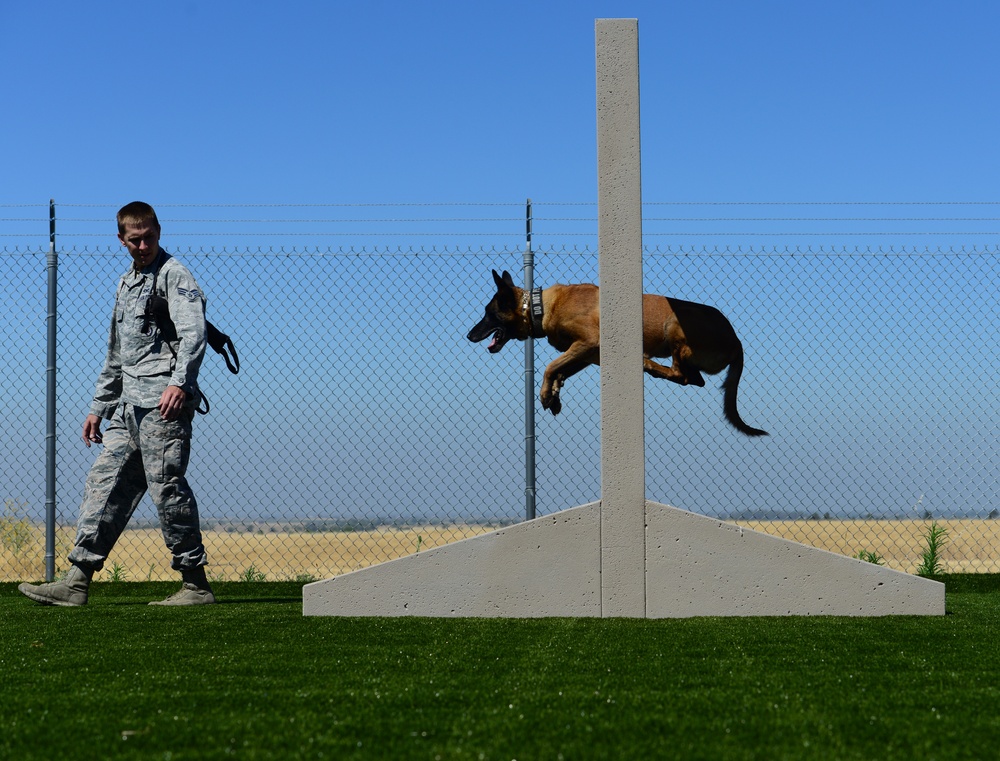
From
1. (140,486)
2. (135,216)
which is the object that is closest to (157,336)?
(135,216)

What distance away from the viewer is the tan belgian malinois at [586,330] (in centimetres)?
609

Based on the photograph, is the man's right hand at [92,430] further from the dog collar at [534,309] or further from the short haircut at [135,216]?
the dog collar at [534,309]

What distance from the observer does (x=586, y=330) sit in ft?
19.8

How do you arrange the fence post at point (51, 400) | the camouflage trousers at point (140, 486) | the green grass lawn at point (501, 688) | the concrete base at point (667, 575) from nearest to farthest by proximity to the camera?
1. the green grass lawn at point (501, 688)
2. the concrete base at point (667, 575)
3. the camouflage trousers at point (140, 486)
4. the fence post at point (51, 400)

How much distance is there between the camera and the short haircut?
17.8ft

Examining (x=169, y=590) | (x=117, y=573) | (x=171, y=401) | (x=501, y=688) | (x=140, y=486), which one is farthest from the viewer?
(x=117, y=573)

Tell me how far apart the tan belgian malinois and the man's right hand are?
2272mm

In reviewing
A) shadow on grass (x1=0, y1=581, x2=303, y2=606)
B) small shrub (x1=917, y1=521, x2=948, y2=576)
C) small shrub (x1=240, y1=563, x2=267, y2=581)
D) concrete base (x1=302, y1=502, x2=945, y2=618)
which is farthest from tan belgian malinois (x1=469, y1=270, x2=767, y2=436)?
small shrub (x1=240, y1=563, x2=267, y2=581)

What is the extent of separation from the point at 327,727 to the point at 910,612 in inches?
141

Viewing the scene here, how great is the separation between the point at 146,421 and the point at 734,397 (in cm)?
361

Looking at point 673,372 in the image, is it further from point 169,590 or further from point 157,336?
point 169,590

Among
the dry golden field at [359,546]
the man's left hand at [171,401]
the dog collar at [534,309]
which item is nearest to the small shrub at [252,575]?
the dry golden field at [359,546]

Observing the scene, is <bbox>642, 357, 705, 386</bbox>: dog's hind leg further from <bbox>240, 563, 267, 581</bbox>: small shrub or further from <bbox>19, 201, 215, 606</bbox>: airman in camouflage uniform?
<bbox>240, 563, 267, 581</bbox>: small shrub

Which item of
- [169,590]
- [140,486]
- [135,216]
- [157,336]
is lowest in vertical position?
[169,590]
